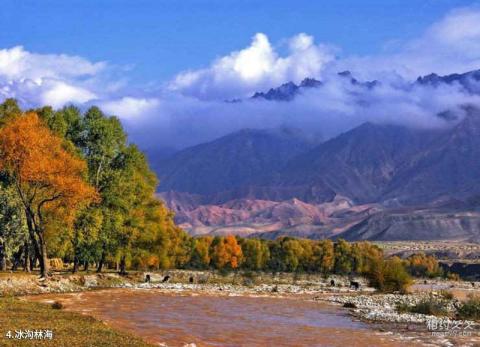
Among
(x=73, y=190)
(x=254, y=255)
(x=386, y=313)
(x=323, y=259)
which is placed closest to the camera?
(x=386, y=313)

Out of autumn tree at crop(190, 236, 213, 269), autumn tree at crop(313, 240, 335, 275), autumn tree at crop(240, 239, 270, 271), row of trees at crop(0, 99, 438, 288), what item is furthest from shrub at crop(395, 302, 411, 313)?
autumn tree at crop(313, 240, 335, 275)

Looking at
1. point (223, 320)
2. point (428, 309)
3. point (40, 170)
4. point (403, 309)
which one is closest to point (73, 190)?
point (40, 170)

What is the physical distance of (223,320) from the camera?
47.8 meters

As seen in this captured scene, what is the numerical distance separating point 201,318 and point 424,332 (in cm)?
1663

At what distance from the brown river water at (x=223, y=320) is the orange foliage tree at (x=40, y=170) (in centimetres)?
946

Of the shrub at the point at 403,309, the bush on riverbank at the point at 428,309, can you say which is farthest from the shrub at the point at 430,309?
the shrub at the point at 403,309

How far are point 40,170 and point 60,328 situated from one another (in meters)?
31.8

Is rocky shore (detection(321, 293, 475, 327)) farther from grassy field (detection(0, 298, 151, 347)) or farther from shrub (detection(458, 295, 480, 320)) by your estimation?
grassy field (detection(0, 298, 151, 347))

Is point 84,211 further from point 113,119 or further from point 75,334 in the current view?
point 75,334

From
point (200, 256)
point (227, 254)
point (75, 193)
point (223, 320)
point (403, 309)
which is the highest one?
point (75, 193)

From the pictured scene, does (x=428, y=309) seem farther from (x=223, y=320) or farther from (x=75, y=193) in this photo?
(x=75, y=193)

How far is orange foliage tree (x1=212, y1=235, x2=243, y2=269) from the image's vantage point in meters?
173

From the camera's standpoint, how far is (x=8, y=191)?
2581 inches

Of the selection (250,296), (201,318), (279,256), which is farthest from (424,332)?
(279,256)
